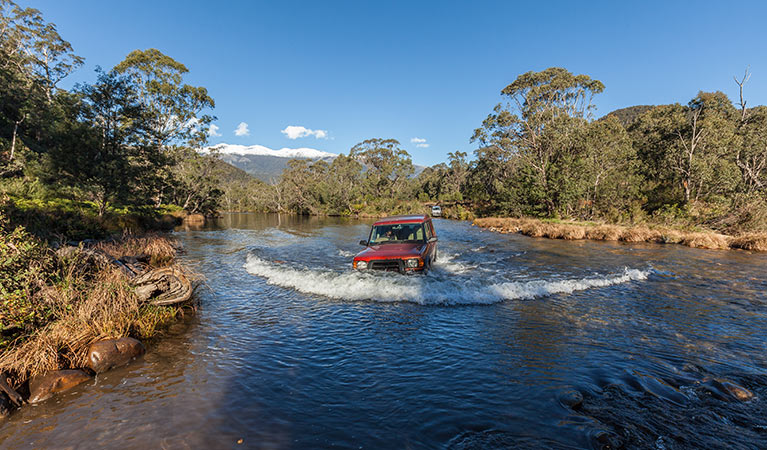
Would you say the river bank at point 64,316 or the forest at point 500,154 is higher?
the forest at point 500,154

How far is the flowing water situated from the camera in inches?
135

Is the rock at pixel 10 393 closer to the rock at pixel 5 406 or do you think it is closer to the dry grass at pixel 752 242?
the rock at pixel 5 406

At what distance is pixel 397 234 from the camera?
35.9 feet

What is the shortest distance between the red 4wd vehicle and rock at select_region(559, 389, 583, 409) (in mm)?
5436

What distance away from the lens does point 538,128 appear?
1481 inches

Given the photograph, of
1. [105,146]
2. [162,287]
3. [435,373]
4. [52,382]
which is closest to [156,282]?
[162,287]

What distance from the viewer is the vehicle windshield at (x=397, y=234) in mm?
10788

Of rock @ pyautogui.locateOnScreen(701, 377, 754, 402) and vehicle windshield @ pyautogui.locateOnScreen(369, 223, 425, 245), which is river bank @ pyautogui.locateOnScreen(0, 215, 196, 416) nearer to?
vehicle windshield @ pyautogui.locateOnScreen(369, 223, 425, 245)

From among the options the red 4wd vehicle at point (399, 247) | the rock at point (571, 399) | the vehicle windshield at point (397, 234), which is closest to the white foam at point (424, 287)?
the red 4wd vehicle at point (399, 247)

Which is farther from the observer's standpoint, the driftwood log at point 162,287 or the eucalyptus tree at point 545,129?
the eucalyptus tree at point 545,129

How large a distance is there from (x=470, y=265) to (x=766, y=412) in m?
9.77

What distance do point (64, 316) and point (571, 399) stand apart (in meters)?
7.64

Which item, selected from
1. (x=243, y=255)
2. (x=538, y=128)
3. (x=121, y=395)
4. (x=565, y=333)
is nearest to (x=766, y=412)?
(x=565, y=333)

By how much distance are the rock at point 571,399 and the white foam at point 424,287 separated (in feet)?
14.2
